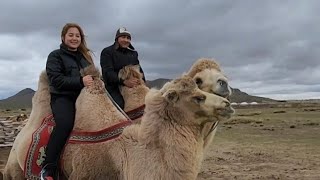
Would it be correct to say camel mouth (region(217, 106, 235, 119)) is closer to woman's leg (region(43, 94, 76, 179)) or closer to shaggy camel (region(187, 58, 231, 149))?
shaggy camel (region(187, 58, 231, 149))

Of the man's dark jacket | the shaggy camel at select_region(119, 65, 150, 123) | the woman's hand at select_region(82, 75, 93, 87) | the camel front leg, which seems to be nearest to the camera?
the woman's hand at select_region(82, 75, 93, 87)

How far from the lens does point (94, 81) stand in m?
5.33

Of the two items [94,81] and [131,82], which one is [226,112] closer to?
[94,81]

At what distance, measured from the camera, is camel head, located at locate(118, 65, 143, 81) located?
20.6ft

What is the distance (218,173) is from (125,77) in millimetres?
6858

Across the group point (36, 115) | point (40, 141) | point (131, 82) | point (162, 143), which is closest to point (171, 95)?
point (162, 143)

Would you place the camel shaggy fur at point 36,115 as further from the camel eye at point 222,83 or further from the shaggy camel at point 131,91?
the camel eye at point 222,83

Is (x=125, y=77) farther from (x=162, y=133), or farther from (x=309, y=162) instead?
(x=309, y=162)

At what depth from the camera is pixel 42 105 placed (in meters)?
5.66

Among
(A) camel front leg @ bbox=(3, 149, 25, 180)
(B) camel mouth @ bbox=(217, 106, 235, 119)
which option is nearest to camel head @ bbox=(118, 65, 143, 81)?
(A) camel front leg @ bbox=(3, 149, 25, 180)

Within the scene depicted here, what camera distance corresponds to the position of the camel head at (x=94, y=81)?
17.3ft

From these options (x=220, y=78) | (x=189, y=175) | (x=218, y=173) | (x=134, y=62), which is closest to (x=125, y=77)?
(x=134, y=62)

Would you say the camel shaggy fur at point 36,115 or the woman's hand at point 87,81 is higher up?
the woman's hand at point 87,81

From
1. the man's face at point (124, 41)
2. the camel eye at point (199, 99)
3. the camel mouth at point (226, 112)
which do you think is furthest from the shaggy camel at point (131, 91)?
the camel mouth at point (226, 112)
